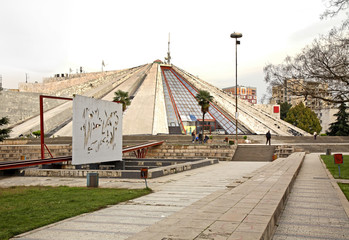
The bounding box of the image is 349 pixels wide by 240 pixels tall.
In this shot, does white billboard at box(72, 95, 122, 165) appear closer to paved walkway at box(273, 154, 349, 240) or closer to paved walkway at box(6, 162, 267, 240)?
paved walkway at box(6, 162, 267, 240)

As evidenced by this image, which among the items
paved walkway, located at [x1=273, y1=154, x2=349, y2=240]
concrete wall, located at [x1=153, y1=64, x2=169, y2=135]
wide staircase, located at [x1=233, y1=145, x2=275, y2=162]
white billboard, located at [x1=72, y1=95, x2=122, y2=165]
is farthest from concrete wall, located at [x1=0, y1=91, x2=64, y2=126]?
paved walkway, located at [x1=273, y1=154, x2=349, y2=240]

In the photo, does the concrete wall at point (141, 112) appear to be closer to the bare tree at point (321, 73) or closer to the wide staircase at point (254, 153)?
the wide staircase at point (254, 153)

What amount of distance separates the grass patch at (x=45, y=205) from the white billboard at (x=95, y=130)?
138 inches

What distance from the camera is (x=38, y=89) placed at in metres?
61.6

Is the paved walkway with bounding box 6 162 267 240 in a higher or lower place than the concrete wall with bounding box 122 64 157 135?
lower

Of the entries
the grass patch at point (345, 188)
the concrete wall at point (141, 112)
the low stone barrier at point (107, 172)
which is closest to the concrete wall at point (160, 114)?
the concrete wall at point (141, 112)

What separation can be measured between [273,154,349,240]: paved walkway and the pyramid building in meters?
29.0

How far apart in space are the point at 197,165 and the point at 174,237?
542 inches

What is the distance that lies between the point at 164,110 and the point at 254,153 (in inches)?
744

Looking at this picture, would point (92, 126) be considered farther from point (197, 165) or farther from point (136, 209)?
point (136, 209)

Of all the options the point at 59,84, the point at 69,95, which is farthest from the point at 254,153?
the point at 59,84

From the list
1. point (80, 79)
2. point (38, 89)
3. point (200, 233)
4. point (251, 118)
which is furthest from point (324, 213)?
point (38, 89)

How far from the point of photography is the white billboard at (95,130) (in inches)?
512

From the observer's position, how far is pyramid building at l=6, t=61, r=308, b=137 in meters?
39.2
